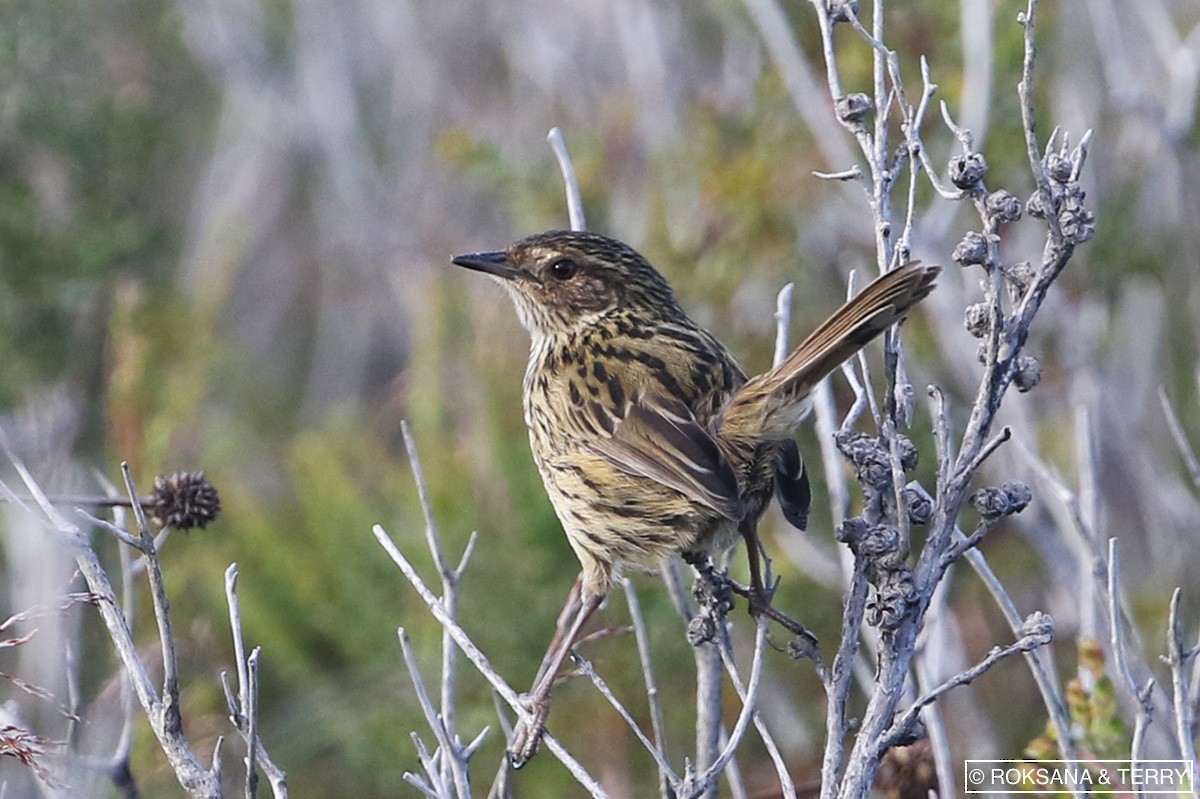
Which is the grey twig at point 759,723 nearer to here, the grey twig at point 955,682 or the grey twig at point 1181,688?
the grey twig at point 955,682

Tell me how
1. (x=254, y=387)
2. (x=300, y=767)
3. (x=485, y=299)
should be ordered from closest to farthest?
(x=300, y=767) < (x=485, y=299) < (x=254, y=387)

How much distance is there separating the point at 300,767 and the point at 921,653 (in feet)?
12.2

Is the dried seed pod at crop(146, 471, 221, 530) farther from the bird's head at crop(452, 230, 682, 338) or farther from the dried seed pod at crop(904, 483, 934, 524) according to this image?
the bird's head at crop(452, 230, 682, 338)

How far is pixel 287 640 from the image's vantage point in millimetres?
6906

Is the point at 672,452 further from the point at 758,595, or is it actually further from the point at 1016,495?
the point at 1016,495

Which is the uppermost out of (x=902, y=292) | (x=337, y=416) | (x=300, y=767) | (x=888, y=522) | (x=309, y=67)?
(x=309, y=67)

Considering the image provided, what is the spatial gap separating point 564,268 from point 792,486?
4.25 ft

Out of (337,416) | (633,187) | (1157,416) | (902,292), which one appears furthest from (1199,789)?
(337,416)

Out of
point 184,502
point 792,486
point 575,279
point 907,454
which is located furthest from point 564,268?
point 907,454

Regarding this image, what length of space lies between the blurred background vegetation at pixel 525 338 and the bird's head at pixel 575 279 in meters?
1.14

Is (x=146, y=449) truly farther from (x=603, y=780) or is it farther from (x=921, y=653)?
(x=921, y=653)

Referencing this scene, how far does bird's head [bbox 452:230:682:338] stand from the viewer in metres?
4.80

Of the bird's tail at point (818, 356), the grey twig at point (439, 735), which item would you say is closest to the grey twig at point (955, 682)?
the bird's tail at point (818, 356)

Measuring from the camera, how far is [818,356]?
344 cm
